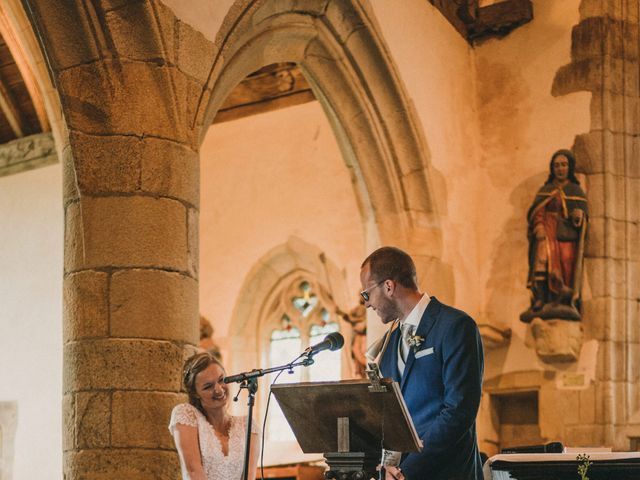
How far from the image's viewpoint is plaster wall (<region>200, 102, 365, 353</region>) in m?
10.8

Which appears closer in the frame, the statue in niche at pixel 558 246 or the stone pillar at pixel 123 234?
the stone pillar at pixel 123 234

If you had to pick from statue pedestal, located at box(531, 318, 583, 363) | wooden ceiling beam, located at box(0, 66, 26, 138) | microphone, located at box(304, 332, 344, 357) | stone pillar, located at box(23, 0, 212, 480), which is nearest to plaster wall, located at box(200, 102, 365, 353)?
wooden ceiling beam, located at box(0, 66, 26, 138)

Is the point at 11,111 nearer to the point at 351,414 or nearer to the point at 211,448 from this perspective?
the point at 211,448

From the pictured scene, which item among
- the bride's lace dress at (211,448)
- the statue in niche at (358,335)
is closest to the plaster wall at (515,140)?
the statue in niche at (358,335)

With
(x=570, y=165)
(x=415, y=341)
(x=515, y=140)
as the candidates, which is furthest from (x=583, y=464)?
(x=515, y=140)

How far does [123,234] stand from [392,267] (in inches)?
69.2

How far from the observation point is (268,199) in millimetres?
11383

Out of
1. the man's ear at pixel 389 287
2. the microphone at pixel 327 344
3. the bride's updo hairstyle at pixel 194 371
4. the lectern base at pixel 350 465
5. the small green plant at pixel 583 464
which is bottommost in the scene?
the small green plant at pixel 583 464

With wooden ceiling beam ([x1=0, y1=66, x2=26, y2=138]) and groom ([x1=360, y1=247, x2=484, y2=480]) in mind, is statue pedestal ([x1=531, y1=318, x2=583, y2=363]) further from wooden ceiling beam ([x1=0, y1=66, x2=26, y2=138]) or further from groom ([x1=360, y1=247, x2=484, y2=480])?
wooden ceiling beam ([x1=0, y1=66, x2=26, y2=138])

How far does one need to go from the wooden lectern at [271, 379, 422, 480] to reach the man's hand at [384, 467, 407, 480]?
5 cm

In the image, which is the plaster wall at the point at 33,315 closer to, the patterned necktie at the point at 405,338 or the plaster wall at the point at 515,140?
the plaster wall at the point at 515,140

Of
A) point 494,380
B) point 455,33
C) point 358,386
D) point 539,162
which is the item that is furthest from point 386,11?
point 358,386

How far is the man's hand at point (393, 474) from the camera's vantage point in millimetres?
3273

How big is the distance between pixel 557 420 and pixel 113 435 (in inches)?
194
